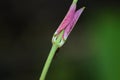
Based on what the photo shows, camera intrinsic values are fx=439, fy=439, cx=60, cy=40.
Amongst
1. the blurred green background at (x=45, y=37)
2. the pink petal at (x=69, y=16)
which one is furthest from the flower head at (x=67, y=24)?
the blurred green background at (x=45, y=37)

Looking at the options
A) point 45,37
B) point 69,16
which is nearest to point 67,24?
point 69,16

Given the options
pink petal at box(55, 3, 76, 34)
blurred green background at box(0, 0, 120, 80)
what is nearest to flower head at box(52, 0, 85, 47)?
pink petal at box(55, 3, 76, 34)

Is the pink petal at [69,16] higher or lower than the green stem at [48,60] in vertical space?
higher

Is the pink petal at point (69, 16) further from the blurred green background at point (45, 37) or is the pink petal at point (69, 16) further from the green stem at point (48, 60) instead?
the blurred green background at point (45, 37)

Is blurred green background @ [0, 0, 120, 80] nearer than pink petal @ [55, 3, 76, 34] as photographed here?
No

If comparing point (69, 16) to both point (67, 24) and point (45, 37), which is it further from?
point (45, 37)

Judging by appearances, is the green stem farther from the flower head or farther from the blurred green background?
the blurred green background
